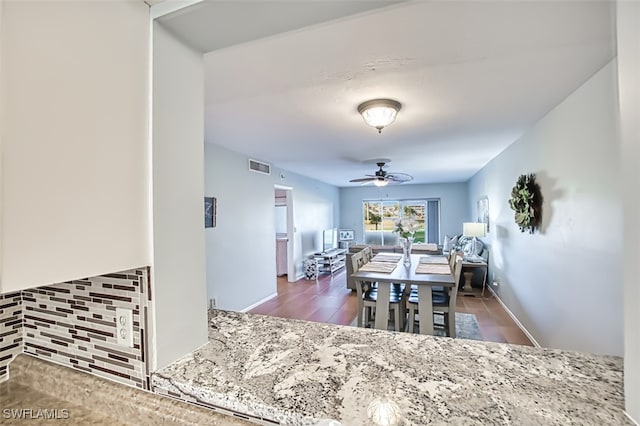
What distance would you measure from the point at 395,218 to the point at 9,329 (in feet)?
28.4

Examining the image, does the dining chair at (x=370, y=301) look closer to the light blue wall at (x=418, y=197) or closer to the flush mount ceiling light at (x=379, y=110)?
the flush mount ceiling light at (x=379, y=110)

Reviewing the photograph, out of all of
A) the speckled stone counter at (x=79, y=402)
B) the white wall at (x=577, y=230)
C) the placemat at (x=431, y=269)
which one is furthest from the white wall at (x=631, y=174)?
the placemat at (x=431, y=269)

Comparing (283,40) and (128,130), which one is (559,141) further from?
(128,130)

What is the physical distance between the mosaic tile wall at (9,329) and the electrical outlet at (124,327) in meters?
0.56

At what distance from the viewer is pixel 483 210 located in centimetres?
571

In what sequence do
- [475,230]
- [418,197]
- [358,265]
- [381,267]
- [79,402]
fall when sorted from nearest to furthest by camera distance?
[79,402]
[381,267]
[358,265]
[475,230]
[418,197]

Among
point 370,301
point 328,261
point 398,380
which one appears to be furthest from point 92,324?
point 328,261

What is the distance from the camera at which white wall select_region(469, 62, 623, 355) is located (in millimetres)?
1815

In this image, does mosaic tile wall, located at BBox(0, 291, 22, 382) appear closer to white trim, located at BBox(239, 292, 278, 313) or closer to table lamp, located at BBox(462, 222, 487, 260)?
white trim, located at BBox(239, 292, 278, 313)

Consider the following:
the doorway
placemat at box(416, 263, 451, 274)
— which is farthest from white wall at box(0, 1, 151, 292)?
the doorway

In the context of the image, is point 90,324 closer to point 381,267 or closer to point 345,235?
point 381,267

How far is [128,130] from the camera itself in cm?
77

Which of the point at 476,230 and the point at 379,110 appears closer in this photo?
the point at 379,110

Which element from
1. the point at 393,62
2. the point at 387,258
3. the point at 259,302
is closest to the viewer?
the point at 393,62
